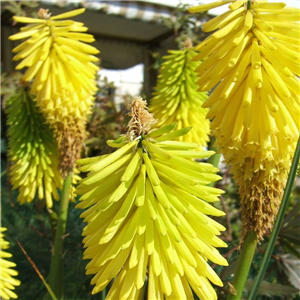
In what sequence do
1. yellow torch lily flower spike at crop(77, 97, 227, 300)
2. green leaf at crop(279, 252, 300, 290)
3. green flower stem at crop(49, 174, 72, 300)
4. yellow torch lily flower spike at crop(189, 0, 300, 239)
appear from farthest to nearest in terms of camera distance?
green leaf at crop(279, 252, 300, 290) < green flower stem at crop(49, 174, 72, 300) < yellow torch lily flower spike at crop(189, 0, 300, 239) < yellow torch lily flower spike at crop(77, 97, 227, 300)

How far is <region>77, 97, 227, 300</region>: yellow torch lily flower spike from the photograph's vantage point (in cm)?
65

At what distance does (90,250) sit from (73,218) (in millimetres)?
1054

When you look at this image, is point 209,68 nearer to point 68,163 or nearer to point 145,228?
point 145,228

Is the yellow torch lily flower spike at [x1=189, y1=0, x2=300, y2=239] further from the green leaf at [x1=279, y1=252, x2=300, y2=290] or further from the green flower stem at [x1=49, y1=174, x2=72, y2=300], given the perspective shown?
the green leaf at [x1=279, y1=252, x2=300, y2=290]

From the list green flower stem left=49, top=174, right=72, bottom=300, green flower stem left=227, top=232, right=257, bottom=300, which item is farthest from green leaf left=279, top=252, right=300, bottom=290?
green flower stem left=49, top=174, right=72, bottom=300

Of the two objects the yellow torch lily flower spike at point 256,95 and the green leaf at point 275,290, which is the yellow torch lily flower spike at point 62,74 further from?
the green leaf at point 275,290

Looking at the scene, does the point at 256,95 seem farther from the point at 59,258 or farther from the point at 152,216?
the point at 59,258

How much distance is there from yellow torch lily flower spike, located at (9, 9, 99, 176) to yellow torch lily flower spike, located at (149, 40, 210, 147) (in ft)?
0.75

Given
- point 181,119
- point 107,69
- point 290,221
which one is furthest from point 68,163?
point 107,69

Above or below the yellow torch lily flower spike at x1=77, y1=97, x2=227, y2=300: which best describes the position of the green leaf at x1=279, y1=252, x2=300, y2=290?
below

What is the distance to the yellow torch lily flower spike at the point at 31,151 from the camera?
1.41 m

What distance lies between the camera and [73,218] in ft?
5.70

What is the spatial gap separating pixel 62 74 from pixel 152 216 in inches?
29.4

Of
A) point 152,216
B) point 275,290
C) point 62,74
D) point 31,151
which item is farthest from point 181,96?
point 152,216
